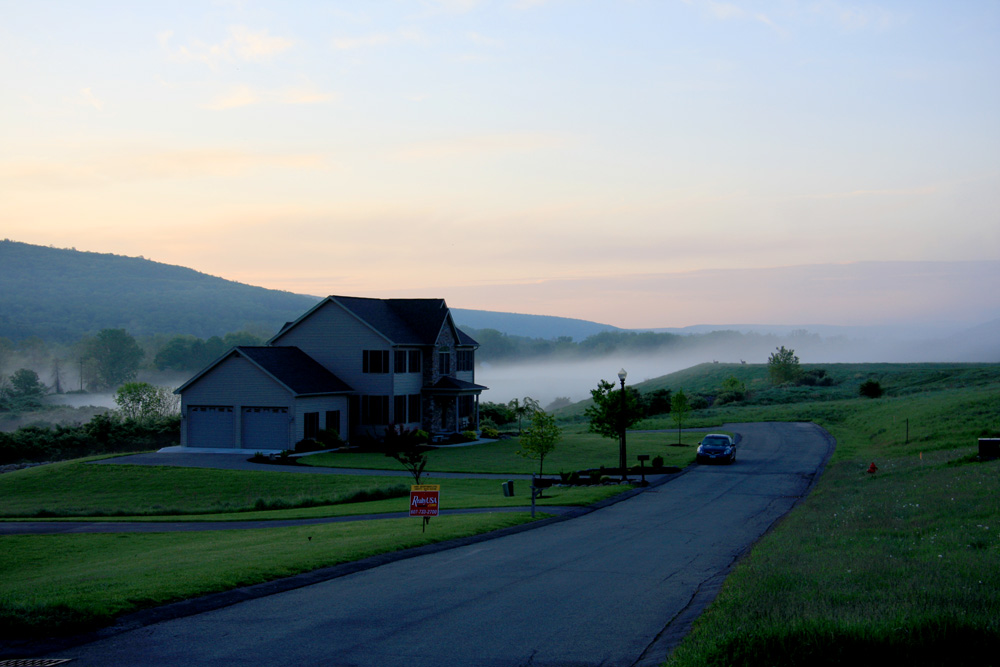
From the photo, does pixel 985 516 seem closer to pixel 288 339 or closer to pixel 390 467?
pixel 390 467

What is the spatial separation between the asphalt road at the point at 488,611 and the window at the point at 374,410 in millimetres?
33177

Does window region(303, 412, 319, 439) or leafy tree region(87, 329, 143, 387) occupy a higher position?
leafy tree region(87, 329, 143, 387)

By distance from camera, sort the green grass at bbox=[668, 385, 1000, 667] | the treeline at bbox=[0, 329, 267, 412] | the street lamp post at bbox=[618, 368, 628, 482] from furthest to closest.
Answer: the treeline at bbox=[0, 329, 267, 412] → the street lamp post at bbox=[618, 368, 628, 482] → the green grass at bbox=[668, 385, 1000, 667]

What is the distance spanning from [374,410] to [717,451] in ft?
74.6

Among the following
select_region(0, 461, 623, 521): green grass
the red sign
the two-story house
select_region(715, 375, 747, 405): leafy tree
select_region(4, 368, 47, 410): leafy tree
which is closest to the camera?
the red sign

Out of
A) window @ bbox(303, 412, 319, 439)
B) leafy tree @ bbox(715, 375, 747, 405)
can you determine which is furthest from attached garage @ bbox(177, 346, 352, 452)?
leafy tree @ bbox(715, 375, 747, 405)

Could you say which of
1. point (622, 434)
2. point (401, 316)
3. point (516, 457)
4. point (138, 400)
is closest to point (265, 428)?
point (401, 316)

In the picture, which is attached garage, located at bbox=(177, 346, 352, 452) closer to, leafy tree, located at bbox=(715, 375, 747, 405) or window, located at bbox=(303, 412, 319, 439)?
window, located at bbox=(303, 412, 319, 439)

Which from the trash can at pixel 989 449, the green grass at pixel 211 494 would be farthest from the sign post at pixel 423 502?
the trash can at pixel 989 449

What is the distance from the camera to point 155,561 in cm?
1800

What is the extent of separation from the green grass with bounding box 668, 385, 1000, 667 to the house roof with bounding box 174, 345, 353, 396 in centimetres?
3173

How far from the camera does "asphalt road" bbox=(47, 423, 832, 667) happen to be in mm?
Result: 9359

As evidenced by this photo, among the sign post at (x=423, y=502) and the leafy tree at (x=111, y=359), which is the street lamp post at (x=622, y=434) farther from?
the leafy tree at (x=111, y=359)

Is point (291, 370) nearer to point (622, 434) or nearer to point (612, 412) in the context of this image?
point (612, 412)
